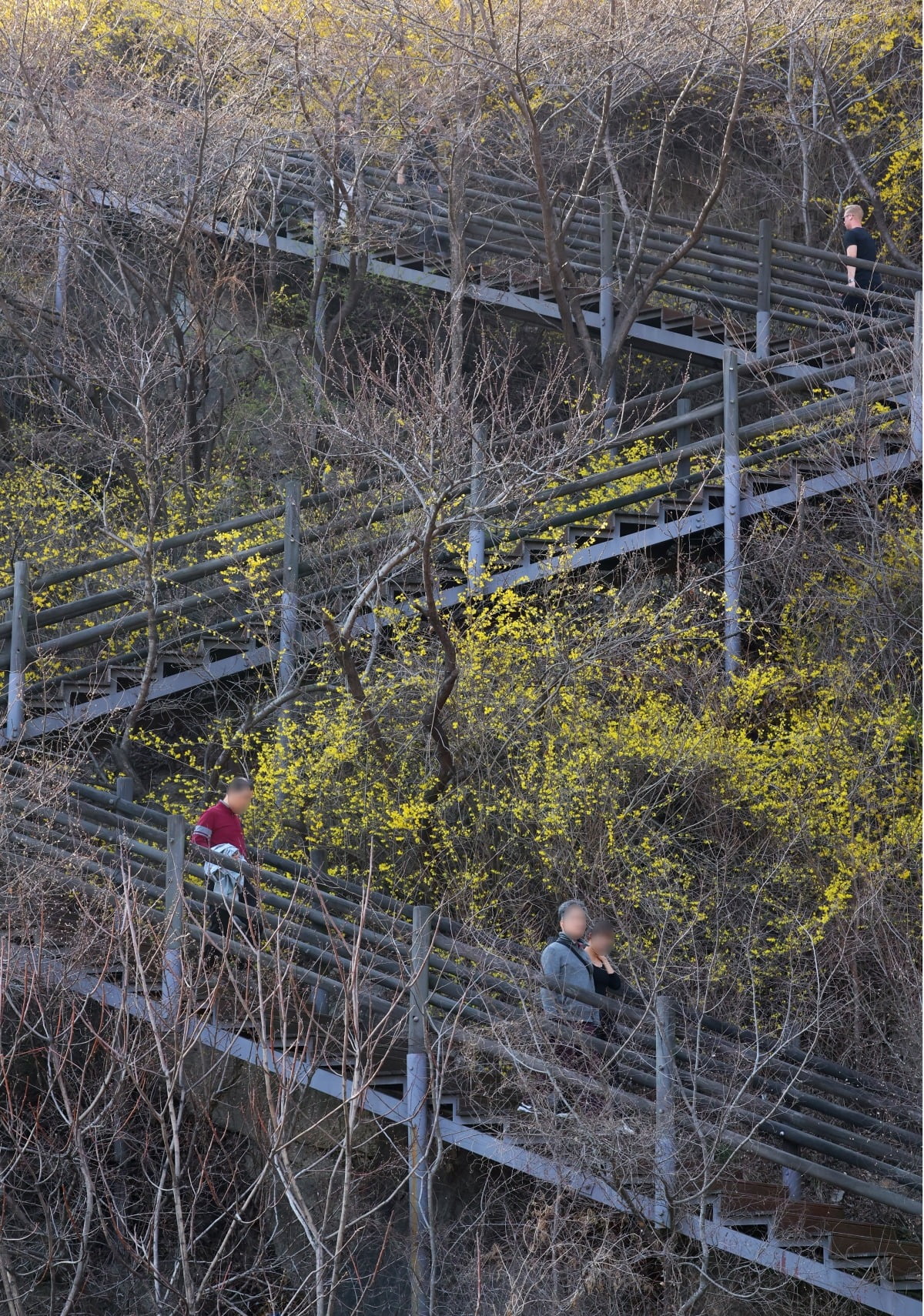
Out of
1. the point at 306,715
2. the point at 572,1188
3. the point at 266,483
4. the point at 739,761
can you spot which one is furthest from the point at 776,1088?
the point at 266,483

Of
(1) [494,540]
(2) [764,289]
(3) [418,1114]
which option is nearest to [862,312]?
(2) [764,289]

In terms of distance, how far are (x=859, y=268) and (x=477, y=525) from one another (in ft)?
21.8

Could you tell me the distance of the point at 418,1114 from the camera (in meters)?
9.84

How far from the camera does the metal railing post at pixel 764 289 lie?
59.6ft

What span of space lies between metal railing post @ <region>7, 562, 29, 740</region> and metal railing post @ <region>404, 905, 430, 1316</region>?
4633mm

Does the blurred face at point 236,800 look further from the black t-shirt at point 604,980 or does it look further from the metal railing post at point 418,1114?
the black t-shirt at point 604,980

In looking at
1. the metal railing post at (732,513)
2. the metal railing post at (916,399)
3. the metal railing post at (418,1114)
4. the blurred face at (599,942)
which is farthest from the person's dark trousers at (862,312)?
the metal railing post at (418,1114)

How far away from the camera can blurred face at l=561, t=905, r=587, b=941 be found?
9.98 m

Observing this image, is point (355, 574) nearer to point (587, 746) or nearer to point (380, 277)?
point (587, 746)

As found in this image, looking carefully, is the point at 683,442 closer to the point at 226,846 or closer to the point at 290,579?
the point at 290,579

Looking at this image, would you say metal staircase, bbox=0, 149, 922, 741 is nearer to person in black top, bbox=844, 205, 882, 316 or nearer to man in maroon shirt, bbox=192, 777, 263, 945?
person in black top, bbox=844, 205, 882, 316

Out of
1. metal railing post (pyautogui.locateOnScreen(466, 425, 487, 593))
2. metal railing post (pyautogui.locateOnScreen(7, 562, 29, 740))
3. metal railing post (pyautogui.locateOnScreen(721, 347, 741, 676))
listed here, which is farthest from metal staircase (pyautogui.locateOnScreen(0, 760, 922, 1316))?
metal railing post (pyautogui.locateOnScreen(721, 347, 741, 676))

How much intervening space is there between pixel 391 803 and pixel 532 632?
6.96 feet

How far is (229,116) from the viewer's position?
1850cm
